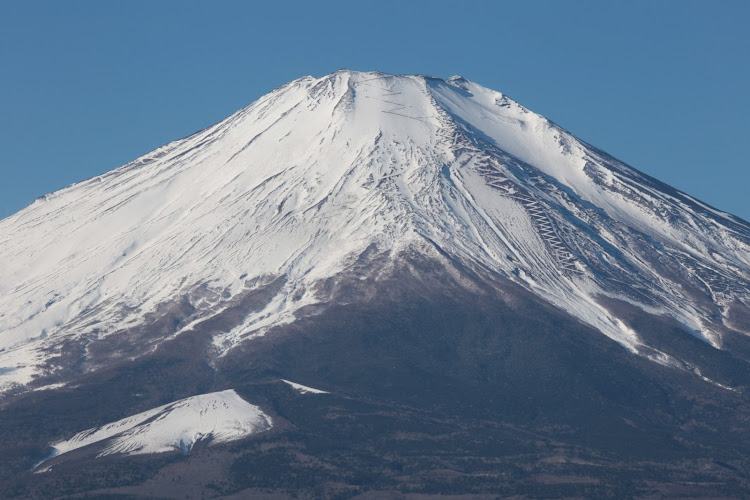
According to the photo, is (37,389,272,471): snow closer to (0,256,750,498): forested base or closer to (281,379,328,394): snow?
(0,256,750,498): forested base

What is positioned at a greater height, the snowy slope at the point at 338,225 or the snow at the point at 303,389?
the snowy slope at the point at 338,225

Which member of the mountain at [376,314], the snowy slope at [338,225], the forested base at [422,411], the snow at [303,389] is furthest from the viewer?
the snowy slope at [338,225]

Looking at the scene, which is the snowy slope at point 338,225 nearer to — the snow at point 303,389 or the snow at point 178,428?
the snow at point 303,389

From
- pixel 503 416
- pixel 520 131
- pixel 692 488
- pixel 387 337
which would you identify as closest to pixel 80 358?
pixel 387 337

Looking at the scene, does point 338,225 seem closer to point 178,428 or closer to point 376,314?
point 376,314

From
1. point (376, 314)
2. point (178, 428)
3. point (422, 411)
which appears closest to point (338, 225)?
point (376, 314)

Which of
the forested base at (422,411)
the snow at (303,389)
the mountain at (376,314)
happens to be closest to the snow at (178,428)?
the mountain at (376,314)
